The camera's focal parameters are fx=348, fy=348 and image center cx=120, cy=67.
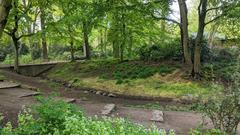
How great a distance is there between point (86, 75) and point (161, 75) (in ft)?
11.9

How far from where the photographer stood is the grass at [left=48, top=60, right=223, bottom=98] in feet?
39.4

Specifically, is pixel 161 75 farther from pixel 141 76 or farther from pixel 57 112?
pixel 57 112

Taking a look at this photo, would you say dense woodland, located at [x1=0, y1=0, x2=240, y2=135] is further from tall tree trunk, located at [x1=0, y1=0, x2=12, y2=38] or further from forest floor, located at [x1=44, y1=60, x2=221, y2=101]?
tall tree trunk, located at [x1=0, y1=0, x2=12, y2=38]

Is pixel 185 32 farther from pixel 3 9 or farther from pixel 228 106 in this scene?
pixel 3 9

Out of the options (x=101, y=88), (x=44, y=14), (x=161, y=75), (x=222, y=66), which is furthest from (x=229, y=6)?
(x=44, y=14)

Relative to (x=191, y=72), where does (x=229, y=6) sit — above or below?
above

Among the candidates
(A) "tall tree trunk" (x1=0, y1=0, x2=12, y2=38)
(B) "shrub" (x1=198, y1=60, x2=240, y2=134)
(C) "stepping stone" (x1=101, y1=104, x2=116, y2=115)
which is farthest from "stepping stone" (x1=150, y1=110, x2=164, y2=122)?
(A) "tall tree trunk" (x1=0, y1=0, x2=12, y2=38)

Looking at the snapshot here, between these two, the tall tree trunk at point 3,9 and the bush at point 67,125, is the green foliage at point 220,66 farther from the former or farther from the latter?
the tall tree trunk at point 3,9

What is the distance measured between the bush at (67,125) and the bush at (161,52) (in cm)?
1117

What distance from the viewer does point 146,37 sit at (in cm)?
1761

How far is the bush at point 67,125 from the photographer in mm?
3107

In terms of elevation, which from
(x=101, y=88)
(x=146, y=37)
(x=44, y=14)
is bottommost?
(x=101, y=88)

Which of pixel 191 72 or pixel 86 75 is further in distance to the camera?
pixel 86 75

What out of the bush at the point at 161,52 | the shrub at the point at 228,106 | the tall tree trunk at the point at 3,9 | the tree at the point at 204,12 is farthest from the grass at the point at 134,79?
the tall tree trunk at the point at 3,9
